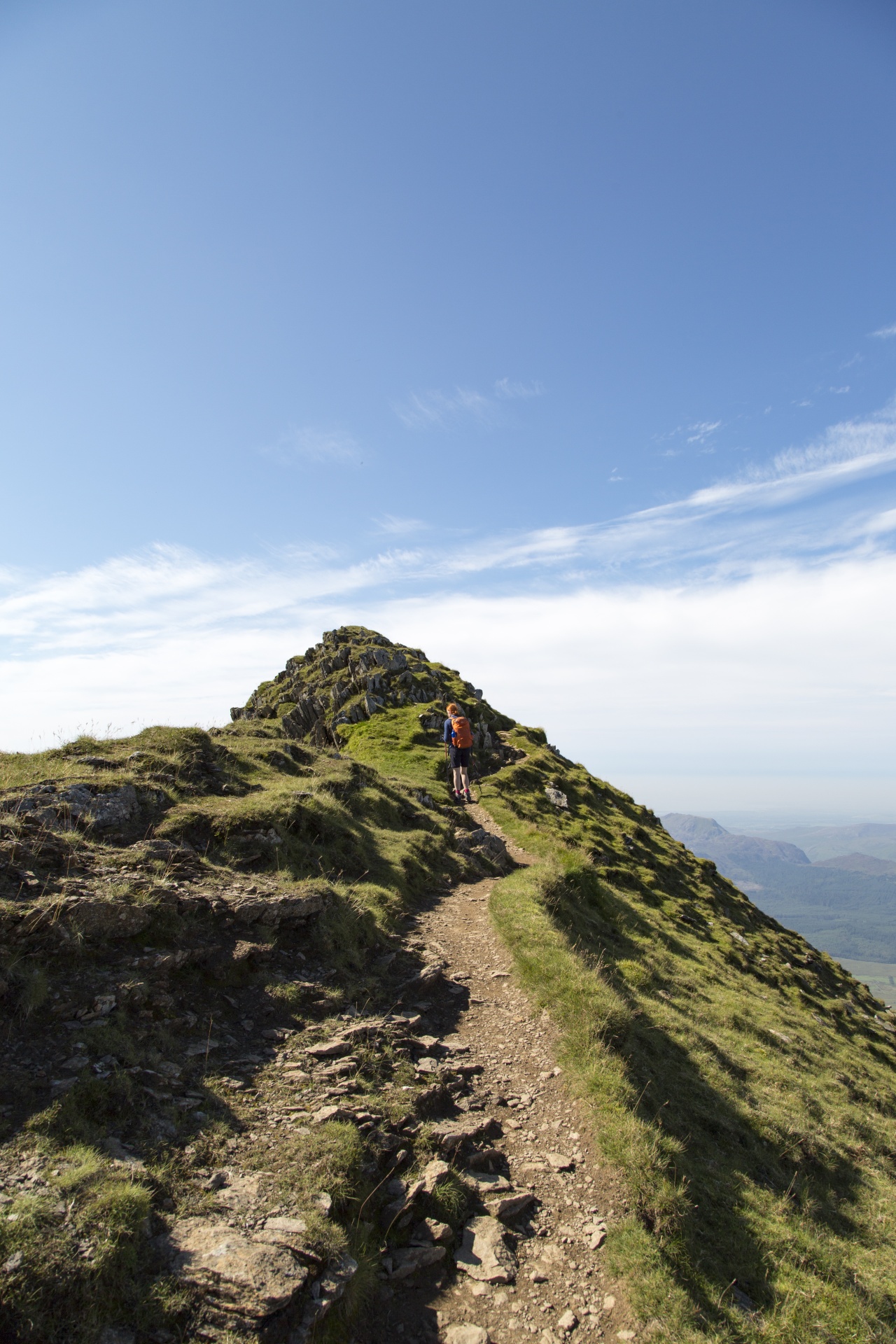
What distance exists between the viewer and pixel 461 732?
3369cm

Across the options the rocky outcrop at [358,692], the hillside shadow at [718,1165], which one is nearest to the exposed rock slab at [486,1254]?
the hillside shadow at [718,1165]

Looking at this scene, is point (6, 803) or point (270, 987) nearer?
point (270, 987)

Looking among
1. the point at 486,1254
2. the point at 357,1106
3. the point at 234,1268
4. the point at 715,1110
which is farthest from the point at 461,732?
the point at 234,1268

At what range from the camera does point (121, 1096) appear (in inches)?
349

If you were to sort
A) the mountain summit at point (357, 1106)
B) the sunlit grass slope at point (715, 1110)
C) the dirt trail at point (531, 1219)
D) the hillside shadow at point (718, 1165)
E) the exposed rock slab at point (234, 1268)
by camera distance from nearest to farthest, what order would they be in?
the exposed rock slab at point (234, 1268)
the mountain summit at point (357, 1106)
the dirt trail at point (531, 1219)
the sunlit grass slope at point (715, 1110)
the hillside shadow at point (718, 1165)

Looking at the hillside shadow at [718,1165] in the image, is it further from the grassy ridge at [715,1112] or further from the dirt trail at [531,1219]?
the dirt trail at [531,1219]

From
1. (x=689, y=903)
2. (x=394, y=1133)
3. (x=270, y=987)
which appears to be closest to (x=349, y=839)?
(x=270, y=987)

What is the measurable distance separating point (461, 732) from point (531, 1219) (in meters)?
24.9

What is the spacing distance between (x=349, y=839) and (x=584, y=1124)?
489 inches

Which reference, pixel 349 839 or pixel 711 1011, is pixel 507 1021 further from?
pixel 711 1011

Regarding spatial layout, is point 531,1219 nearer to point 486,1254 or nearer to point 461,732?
point 486,1254

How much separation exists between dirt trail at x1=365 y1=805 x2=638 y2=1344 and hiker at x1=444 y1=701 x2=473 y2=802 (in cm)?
1854

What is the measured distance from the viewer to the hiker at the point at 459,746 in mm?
33750

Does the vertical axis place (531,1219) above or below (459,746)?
below
